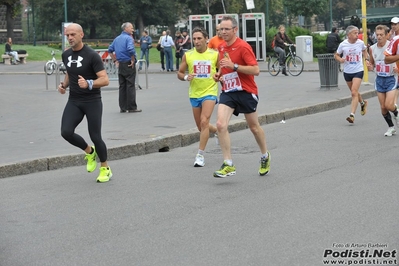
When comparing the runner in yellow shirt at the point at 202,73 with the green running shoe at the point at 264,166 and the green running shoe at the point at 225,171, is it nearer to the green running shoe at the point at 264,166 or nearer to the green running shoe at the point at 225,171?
the green running shoe at the point at 264,166

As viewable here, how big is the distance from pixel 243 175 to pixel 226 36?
5.58 ft

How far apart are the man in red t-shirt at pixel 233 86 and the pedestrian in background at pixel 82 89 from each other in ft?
4.51

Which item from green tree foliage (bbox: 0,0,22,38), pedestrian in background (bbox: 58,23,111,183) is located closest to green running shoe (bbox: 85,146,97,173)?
pedestrian in background (bbox: 58,23,111,183)

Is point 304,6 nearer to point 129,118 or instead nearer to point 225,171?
point 129,118

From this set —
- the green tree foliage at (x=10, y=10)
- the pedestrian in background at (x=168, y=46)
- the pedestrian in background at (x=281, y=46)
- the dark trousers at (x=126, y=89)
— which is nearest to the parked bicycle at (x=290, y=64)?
the pedestrian in background at (x=281, y=46)

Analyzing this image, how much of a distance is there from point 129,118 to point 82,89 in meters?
6.94

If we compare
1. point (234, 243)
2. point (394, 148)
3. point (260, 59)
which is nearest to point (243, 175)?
point (394, 148)

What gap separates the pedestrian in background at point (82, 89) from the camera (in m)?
10.1

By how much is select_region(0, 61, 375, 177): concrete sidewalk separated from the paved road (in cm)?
36

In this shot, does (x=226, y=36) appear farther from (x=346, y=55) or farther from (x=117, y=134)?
(x=346, y=55)

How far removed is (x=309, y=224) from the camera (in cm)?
741

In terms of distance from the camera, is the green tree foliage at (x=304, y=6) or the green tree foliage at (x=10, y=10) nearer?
the green tree foliage at (x=10, y=10)

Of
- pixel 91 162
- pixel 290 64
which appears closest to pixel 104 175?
pixel 91 162

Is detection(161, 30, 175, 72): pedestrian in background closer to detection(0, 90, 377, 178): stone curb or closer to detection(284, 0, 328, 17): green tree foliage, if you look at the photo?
detection(0, 90, 377, 178): stone curb
